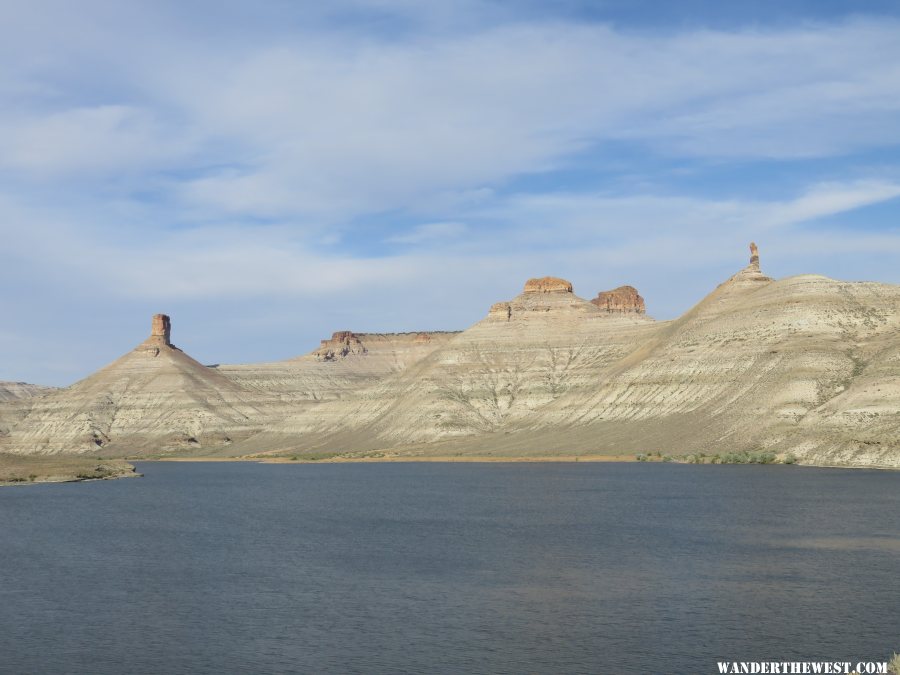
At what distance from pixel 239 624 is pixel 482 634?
9.67 meters

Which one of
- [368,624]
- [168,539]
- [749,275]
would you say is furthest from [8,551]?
[749,275]

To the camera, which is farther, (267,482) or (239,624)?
(267,482)

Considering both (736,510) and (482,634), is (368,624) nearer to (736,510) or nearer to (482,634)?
(482,634)

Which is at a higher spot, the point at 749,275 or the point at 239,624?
the point at 749,275

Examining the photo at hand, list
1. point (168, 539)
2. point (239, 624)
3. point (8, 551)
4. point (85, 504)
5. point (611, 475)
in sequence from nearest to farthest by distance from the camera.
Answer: point (239, 624)
point (8, 551)
point (168, 539)
point (85, 504)
point (611, 475)

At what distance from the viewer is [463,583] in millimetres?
47625

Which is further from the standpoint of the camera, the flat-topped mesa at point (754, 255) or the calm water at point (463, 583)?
the flat-topped mesa at point (754, 255)

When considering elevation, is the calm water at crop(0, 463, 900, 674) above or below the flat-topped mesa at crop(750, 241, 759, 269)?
below

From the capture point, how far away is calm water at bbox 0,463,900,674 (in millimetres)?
35031

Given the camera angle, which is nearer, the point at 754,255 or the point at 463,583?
the point at 463,583

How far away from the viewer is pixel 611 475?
388ft

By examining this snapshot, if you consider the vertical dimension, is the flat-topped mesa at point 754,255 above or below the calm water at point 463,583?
above

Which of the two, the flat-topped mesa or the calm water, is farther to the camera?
the flat-topped mesa

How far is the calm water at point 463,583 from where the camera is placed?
115 ft
